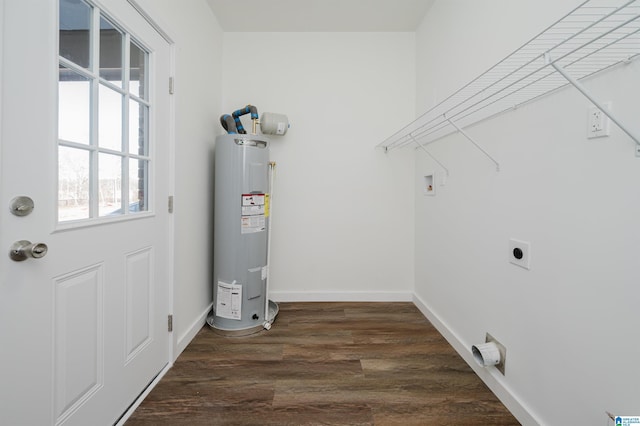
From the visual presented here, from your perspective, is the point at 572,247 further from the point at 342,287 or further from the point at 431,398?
the point at 342,287

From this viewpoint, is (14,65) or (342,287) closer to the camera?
(14,65)

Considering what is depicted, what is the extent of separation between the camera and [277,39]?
2.48 m

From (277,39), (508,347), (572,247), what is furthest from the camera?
(277,39)

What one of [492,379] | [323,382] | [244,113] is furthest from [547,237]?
[244,113]

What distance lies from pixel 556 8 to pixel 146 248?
2.20m

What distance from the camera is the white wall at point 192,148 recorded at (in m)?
1.67

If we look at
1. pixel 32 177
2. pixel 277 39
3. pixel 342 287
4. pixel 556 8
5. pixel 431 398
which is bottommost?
pixel 431 398

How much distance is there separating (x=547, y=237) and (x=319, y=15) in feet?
7.76

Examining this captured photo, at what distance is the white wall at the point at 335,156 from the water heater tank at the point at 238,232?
0.53 meters

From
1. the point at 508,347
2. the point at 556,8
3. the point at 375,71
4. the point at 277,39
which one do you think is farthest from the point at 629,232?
the point at 277,39

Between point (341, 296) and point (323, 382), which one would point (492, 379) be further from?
point (341, 296)

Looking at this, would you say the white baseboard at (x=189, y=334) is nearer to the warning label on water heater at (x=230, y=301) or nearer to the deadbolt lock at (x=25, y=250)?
the warning label on water heater at (x=230, y=301)

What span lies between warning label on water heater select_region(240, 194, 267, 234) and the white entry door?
1.84 feet

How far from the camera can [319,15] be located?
88.4 inches
